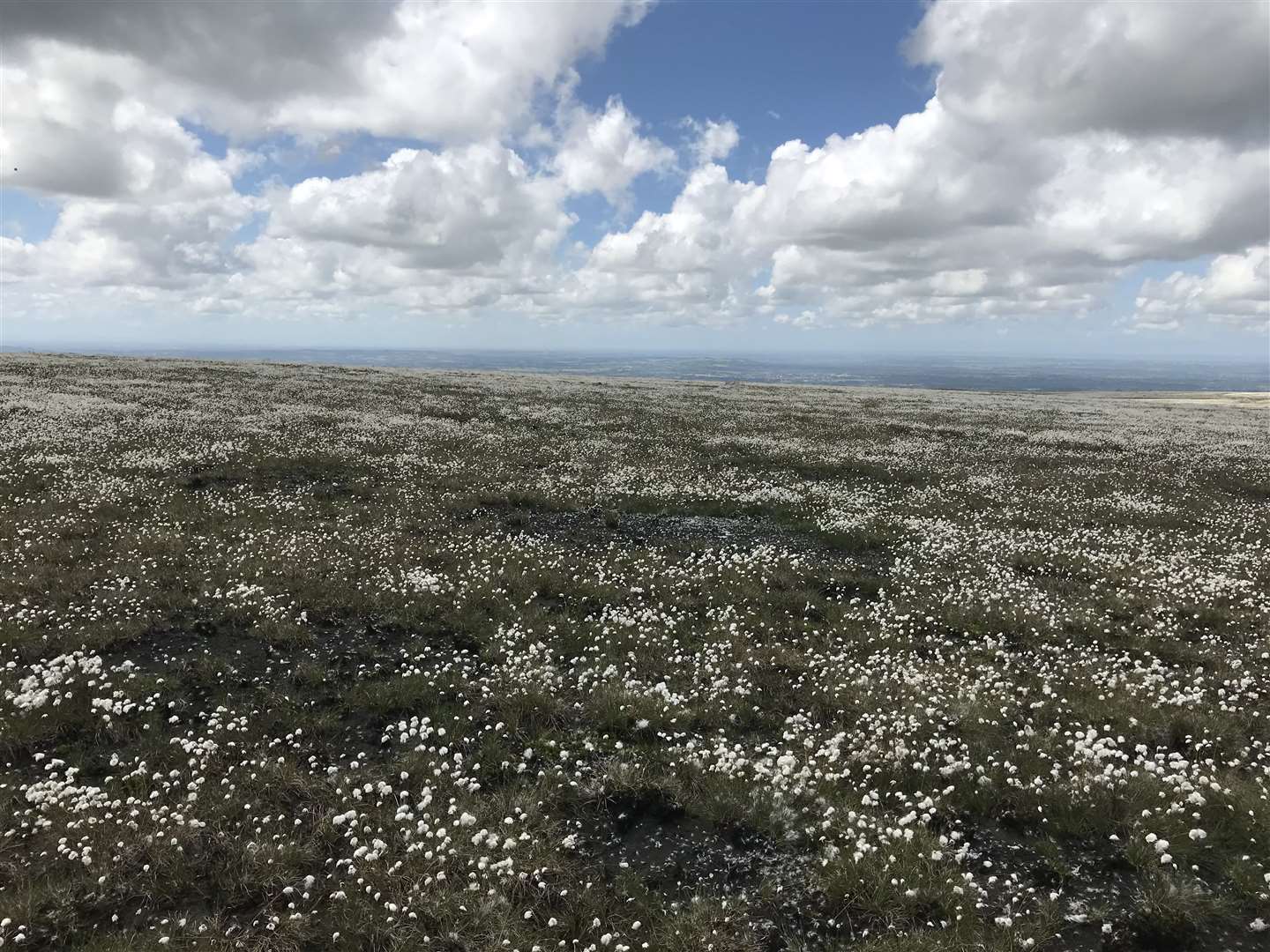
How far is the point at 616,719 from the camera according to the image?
Result: 35.6 feet

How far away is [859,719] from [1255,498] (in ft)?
93.0

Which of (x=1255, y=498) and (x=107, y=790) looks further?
(x=1255, y=498)

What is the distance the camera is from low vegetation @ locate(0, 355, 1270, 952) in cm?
714

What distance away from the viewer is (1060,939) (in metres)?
6.82

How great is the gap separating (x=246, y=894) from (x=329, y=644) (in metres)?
6.37

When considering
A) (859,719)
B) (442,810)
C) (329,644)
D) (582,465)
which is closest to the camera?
(442,810)

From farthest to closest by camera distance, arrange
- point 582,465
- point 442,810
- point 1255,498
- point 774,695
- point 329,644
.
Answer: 1. point 582,465
2. point 1255,498
3. point 329,644
4. point 774,695
5. point 442,810

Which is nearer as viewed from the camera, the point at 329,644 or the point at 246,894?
the point at 246,894

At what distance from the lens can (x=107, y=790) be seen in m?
8.66

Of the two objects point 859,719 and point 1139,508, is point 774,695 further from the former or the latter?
point 1139,508

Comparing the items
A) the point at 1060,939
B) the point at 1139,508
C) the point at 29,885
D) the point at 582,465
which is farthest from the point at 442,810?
the point at 1139,508

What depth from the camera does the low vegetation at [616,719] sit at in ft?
23.4

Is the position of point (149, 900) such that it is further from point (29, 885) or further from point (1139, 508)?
point (1139, 508)

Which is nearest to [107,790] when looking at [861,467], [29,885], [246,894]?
[29,885]
